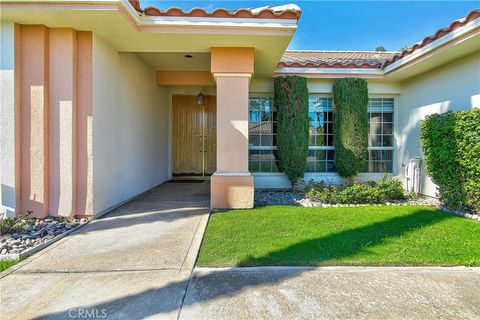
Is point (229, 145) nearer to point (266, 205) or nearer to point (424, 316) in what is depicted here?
point (266, 205)

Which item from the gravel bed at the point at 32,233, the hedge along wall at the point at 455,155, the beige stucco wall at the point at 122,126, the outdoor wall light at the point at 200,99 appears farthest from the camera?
the outdoor wall light at the point at 200,99

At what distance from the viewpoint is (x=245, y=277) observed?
2.75 metres

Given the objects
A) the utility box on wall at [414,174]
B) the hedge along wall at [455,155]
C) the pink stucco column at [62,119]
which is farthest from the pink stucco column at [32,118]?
the utility box on wall at [414,174]

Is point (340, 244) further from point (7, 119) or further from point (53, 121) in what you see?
point (7, 119)

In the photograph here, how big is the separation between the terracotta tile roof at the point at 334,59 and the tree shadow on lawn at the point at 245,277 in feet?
15.8

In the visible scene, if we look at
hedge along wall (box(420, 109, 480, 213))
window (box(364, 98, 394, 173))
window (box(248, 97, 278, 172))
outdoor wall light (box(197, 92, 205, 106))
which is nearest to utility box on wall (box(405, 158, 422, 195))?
window (box(364, 98, 394, 173))

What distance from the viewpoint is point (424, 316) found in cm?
215

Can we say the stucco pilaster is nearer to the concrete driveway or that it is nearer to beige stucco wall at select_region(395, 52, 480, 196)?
the concrete driveway

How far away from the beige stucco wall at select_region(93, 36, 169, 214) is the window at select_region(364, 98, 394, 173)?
691cm

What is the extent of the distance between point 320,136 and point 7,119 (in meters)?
7.53

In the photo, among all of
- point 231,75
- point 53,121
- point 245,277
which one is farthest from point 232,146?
point 53,121

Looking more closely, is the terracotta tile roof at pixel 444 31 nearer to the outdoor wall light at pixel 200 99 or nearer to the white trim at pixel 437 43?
the white trim at pixel 437 43

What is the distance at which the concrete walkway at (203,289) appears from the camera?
Result: 86.6 inches

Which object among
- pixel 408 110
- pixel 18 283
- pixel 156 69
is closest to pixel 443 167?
pixel 408 110
